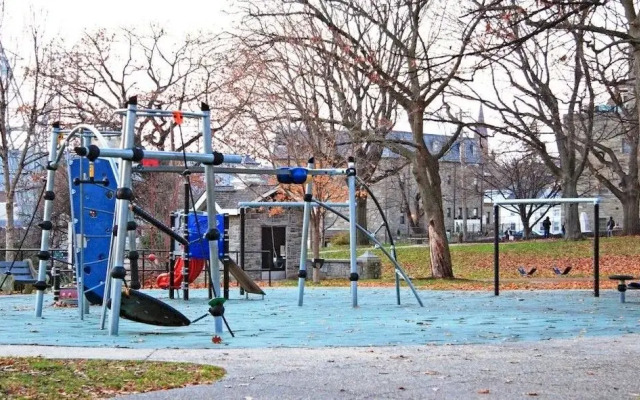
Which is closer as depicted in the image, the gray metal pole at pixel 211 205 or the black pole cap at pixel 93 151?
the black pole cap at pixel 93 151

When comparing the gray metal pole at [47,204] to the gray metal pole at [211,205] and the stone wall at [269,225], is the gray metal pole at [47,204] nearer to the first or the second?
the gray metal pole at [211,205]

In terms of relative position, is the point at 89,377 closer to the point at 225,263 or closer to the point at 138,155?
the point at 138,155

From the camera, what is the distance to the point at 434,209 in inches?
1174

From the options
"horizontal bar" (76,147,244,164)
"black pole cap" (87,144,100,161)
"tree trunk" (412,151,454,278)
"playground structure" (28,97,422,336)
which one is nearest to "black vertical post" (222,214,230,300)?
"playground structure" (28,97,422,336)

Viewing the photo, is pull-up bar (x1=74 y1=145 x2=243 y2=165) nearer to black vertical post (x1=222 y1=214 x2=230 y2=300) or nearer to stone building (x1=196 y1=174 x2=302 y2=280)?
black vertical post (x1=222 y1=214 x2=230 y2=300)

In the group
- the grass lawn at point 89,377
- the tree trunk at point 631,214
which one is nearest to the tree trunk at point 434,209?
the tree trunk at point 631,214

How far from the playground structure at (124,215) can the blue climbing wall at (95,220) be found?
0.05 feet

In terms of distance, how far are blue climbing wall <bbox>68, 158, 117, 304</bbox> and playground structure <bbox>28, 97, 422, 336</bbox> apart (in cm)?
1

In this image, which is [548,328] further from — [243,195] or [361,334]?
[243,195]

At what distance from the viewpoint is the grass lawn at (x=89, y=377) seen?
6781 millimetres

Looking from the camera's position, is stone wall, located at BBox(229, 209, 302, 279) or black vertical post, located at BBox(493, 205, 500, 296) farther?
stone wall, located at BBox(229, 209, 302, 279)

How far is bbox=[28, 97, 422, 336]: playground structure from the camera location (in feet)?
36.9

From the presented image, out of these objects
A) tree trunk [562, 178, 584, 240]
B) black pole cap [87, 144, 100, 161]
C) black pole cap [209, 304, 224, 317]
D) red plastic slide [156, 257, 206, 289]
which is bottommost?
black pole cap [209, 304, 224, 317]

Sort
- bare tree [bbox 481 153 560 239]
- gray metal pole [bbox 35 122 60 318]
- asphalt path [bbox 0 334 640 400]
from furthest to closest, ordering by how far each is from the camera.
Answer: bare tree [bbox 481 153 560 239] < gray metal pole [bbox 35 122 60 318] < asphalt path [bbox 0 334 640 400]
